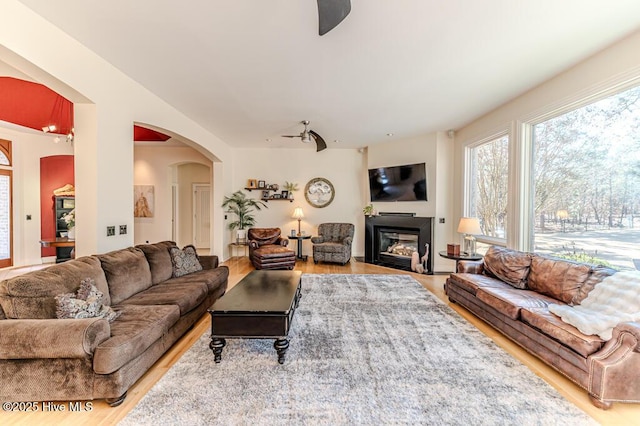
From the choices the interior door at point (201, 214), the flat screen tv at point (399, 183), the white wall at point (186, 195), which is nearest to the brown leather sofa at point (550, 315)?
the flat screen tv at point (399, 183)

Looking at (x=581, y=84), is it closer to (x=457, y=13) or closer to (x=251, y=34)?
(x=457, y=13)

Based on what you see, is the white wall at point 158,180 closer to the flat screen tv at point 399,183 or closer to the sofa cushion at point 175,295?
the sofa cushion at point 175,295

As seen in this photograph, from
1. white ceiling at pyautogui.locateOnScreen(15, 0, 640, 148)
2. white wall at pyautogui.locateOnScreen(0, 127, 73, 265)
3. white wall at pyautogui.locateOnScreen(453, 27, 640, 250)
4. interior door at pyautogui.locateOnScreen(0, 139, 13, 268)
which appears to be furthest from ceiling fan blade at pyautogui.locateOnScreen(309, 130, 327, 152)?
interior door at pyautogui.locateOnScreen(0, 139, 13, 268)

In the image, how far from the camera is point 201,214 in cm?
845

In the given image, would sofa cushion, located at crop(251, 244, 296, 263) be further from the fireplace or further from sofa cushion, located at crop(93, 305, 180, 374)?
sofa cushion, located at crop(93, 305, 180, 374)

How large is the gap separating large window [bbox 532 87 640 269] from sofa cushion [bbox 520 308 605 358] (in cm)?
129

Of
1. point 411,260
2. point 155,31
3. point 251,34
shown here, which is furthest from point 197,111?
point 411,260

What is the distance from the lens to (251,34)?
2.43 metres

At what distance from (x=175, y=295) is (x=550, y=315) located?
11.3 feet

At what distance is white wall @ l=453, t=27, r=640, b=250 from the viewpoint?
8.66 feet

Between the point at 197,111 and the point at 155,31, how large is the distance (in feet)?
7.05

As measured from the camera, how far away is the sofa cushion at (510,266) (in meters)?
3.20

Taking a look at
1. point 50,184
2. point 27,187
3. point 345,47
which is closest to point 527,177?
point 345,47

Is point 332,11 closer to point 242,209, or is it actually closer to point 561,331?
point 561,331
